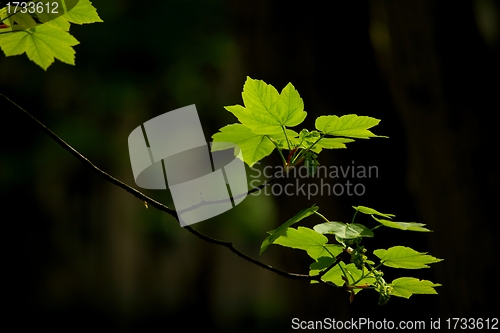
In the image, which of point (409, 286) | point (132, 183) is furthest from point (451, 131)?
point (132, 183)

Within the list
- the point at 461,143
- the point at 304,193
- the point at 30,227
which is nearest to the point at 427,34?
the point at 461,143

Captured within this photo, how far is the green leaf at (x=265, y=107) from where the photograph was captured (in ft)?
1.90

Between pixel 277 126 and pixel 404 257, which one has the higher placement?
pixel 277 126

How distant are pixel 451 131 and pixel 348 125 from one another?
1.29 m

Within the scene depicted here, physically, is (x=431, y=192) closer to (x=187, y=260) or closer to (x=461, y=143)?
(x=461, y=143)

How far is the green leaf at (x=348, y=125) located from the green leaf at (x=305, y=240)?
14 centimetres

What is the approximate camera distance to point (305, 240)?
0.59 m

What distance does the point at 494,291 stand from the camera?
1561mm

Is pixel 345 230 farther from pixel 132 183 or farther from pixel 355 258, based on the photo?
pixel 132 183

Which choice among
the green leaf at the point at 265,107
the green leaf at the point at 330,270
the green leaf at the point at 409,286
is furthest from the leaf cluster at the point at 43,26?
the green leaf at the point at 409,286

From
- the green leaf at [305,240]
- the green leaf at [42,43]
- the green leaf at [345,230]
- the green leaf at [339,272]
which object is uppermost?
the green leaf at [42,43]

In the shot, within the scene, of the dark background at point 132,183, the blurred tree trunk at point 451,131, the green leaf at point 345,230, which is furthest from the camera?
the dark background at point 132,183

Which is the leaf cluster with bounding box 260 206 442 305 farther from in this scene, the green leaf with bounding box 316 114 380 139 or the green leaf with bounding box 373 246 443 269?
the green leaf with bounding box 316 114 380 139

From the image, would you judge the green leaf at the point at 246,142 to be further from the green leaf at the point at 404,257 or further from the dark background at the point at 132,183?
the dark background at the point at 132,183
